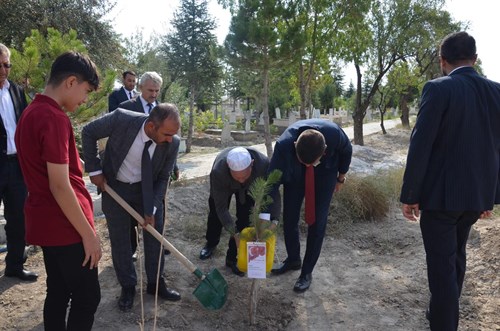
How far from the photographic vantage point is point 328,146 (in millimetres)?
3199

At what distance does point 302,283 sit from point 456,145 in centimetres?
168

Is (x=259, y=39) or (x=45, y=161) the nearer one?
(x=45, y=161)

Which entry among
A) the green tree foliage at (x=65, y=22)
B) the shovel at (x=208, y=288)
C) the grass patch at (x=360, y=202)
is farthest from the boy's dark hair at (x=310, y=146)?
the green tree foliage at (x=65, y=22)

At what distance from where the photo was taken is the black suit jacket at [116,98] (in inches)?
171

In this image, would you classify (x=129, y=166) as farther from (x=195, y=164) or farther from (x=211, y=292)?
(x=195, y=164)

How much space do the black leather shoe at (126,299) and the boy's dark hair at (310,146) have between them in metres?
1.51

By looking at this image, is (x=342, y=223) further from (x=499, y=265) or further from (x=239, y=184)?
(x=239, y=184)

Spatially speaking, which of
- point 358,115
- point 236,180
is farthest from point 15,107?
point 358,115

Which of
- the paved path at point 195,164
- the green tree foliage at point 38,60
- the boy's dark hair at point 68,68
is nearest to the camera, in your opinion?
the boy's dark hair at point 68,68

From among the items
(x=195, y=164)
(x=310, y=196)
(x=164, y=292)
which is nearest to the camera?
(x=164, y=292)

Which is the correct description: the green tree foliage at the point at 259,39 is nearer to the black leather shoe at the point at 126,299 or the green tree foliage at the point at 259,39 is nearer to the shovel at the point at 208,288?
the shovel at the point at 208,288

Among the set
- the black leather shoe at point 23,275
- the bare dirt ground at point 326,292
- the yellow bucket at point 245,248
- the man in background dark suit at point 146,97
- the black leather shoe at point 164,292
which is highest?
the man in background dark suit at point 146,97

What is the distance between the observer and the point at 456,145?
2246mm

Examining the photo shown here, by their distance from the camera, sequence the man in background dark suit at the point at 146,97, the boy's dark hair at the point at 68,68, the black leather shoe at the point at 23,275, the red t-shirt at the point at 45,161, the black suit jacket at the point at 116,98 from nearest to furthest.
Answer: the red t-shirt at the point at 45,161 < the boy's dark hair at the point at 68,68 < the black leather shoe at the point at 23,275 < the man in background dark suit at the point at 146,97 < the black suit jacket at the point at 116,98
